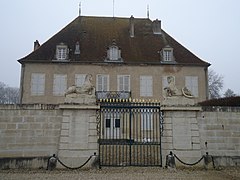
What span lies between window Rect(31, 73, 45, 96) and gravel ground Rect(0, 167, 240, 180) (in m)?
11.9

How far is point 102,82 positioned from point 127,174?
41.9 ft

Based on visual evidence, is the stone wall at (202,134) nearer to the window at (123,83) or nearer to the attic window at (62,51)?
the window at (123,83)

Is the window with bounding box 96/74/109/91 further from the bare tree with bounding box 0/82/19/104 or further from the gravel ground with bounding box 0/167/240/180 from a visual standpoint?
the bare tree with bounding box 0/82/19/104

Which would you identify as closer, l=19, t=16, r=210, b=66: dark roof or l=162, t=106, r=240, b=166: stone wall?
l=162, t=106, r=240, b=166: stone wall

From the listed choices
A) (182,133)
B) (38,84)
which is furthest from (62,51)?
(182,133)

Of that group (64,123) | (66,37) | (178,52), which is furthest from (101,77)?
(64,123)

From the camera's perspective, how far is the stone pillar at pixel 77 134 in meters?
7.94

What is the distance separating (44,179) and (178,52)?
54.7 feet

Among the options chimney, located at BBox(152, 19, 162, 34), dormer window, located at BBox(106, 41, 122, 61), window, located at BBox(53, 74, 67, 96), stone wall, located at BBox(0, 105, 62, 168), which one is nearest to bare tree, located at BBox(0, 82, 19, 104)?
window, located at BBox(53, 74, 67, 96)

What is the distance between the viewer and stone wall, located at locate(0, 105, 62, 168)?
26.8 ft

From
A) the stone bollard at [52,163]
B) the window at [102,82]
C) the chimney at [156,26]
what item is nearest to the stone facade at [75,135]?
the stone bollard at [52,163]

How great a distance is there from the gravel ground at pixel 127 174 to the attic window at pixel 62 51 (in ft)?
42.9

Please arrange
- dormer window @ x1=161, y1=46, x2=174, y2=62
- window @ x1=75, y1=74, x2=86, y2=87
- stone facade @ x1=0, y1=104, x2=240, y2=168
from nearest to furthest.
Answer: stone facade @ x1=0, y1=104, x2=240, y2=168 < window @ x1=75, y1=74, x2=86, y2=87 < dormer window @ x1=161, y1=46, x2=174, y2=62

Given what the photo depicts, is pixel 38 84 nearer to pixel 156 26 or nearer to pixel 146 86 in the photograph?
pixel 146 86
